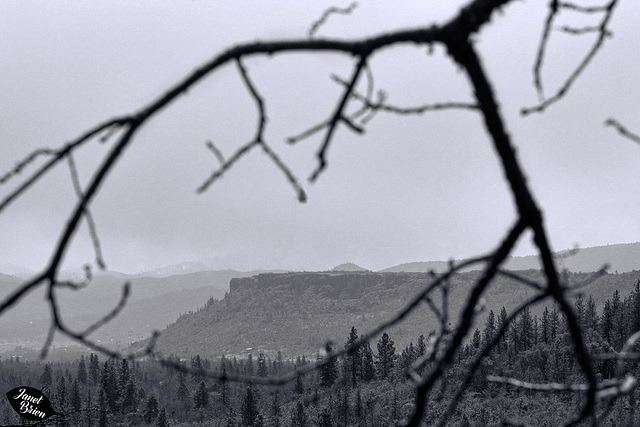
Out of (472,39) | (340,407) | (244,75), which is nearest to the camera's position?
(244,75)

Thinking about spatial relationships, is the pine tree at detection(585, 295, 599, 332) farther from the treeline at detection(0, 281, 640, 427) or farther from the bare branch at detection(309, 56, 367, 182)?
the bare branch at detection(309, 56, 367, 182)

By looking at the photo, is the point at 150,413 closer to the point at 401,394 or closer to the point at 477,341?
the point at 401,394

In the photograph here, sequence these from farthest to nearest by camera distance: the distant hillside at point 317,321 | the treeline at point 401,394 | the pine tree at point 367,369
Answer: the distant hillside at point 317,321 < the pine tree at point 367,369 < the treeline at point 401,394

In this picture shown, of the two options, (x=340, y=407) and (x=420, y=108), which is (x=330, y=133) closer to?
(x=420, y=108)

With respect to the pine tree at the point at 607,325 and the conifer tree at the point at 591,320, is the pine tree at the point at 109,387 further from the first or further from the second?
the pine tree at the point at 607,325

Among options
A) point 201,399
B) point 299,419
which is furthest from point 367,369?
point 201,399

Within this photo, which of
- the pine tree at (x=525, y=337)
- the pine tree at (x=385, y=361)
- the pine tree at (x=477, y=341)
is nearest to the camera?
the pine tree at (x=477, y=341)

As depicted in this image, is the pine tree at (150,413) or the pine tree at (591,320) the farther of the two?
the pine tree at (150,413)

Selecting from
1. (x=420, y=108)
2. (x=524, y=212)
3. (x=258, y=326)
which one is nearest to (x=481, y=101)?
(x=420, y=108)

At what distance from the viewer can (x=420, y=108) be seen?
5.24 feet

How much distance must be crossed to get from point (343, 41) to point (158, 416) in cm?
9575

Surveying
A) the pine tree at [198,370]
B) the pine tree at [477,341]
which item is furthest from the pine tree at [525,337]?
the pine tree at [198,370]

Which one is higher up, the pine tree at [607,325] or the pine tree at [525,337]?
the pine tree at [607,325]

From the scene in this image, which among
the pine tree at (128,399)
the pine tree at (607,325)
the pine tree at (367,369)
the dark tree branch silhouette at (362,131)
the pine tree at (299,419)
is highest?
the dark tree branch silhouette at (362,131)
